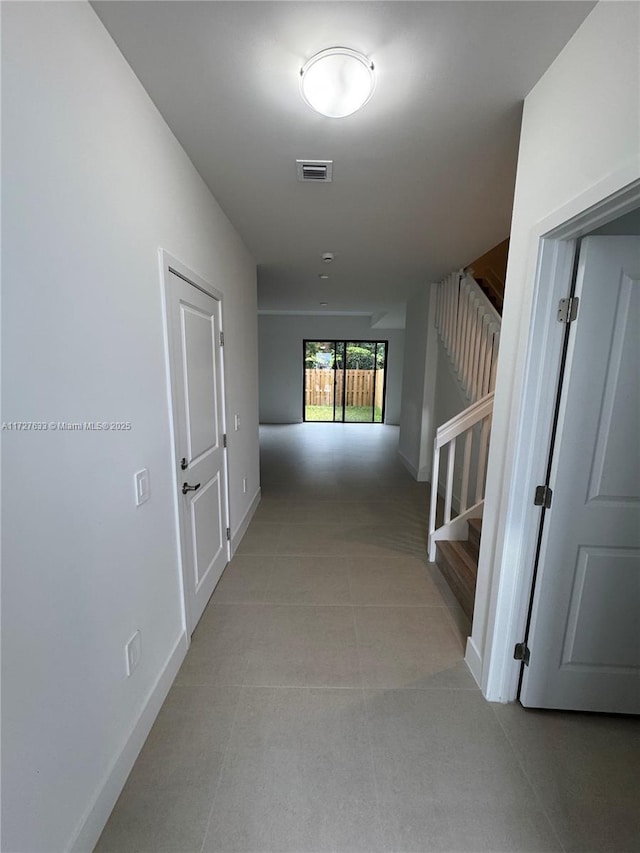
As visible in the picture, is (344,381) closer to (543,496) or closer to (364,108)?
(364,108)

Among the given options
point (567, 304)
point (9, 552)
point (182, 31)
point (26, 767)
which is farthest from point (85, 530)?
point (567, 304)

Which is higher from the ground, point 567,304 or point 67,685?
point 567,304

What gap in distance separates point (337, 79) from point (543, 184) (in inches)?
32.7

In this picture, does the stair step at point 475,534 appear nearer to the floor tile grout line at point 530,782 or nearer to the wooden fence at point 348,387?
the floor tile grout line at point 530,782

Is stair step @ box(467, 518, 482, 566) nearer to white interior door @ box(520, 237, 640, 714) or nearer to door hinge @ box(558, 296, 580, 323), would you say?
white interior door @ box(520, 237, 640, 714)

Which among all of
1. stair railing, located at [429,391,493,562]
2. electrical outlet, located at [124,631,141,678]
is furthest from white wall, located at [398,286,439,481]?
electrical outlet, located at [124,631,141,678]

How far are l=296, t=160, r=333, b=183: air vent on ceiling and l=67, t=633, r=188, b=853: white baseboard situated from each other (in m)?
2.59

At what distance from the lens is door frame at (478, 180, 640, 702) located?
1.26 meters

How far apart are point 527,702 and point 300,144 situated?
2829 mm

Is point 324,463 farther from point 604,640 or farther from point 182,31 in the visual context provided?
point 182,31

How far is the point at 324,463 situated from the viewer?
570 centimetres

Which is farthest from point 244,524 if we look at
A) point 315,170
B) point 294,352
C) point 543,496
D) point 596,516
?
point 294,352

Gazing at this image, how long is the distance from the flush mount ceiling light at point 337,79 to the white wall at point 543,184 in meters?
0.66

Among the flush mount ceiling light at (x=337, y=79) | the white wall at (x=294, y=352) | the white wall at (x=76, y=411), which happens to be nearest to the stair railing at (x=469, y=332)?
the flush mount ceiling light at (x=337, y=79)
